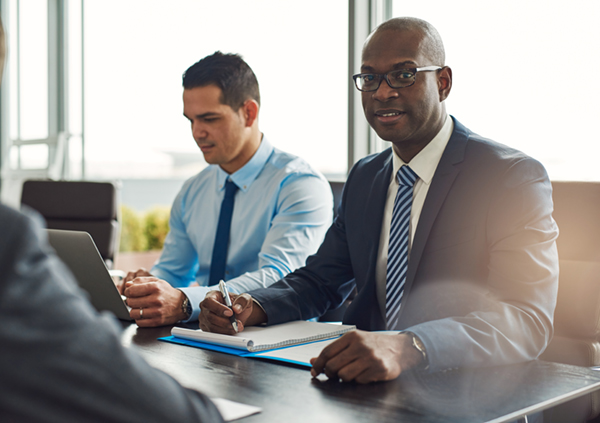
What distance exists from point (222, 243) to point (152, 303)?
767 millimetres

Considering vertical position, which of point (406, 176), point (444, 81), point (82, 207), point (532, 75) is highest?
point (532, 75)

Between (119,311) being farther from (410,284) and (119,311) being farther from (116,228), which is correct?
(116,228)

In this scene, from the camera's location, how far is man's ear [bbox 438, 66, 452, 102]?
5.79 ft

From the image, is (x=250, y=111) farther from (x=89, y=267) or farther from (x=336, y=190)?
(x=89, y=267)

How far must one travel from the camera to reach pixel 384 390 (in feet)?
3.29

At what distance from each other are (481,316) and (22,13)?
19.2ft

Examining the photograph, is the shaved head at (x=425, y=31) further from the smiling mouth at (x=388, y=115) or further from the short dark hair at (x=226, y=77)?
the short dark hair at (x=226, y=77)

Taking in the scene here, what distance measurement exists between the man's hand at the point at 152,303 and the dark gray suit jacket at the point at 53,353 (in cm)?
108

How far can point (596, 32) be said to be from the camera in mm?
2332

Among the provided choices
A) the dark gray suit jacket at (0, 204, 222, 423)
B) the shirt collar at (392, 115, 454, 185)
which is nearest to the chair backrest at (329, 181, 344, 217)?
the shirt collar at (392, 115, 454, 185)

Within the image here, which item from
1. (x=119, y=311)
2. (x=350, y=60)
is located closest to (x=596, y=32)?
(x=350, y=60)

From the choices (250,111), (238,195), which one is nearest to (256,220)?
(238,195)

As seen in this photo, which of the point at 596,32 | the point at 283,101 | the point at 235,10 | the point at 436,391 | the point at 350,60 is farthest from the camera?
the point at 235,10

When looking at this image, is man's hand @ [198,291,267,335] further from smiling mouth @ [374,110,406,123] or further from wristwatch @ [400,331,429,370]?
smiling mouth @ [374,110,406,123]
